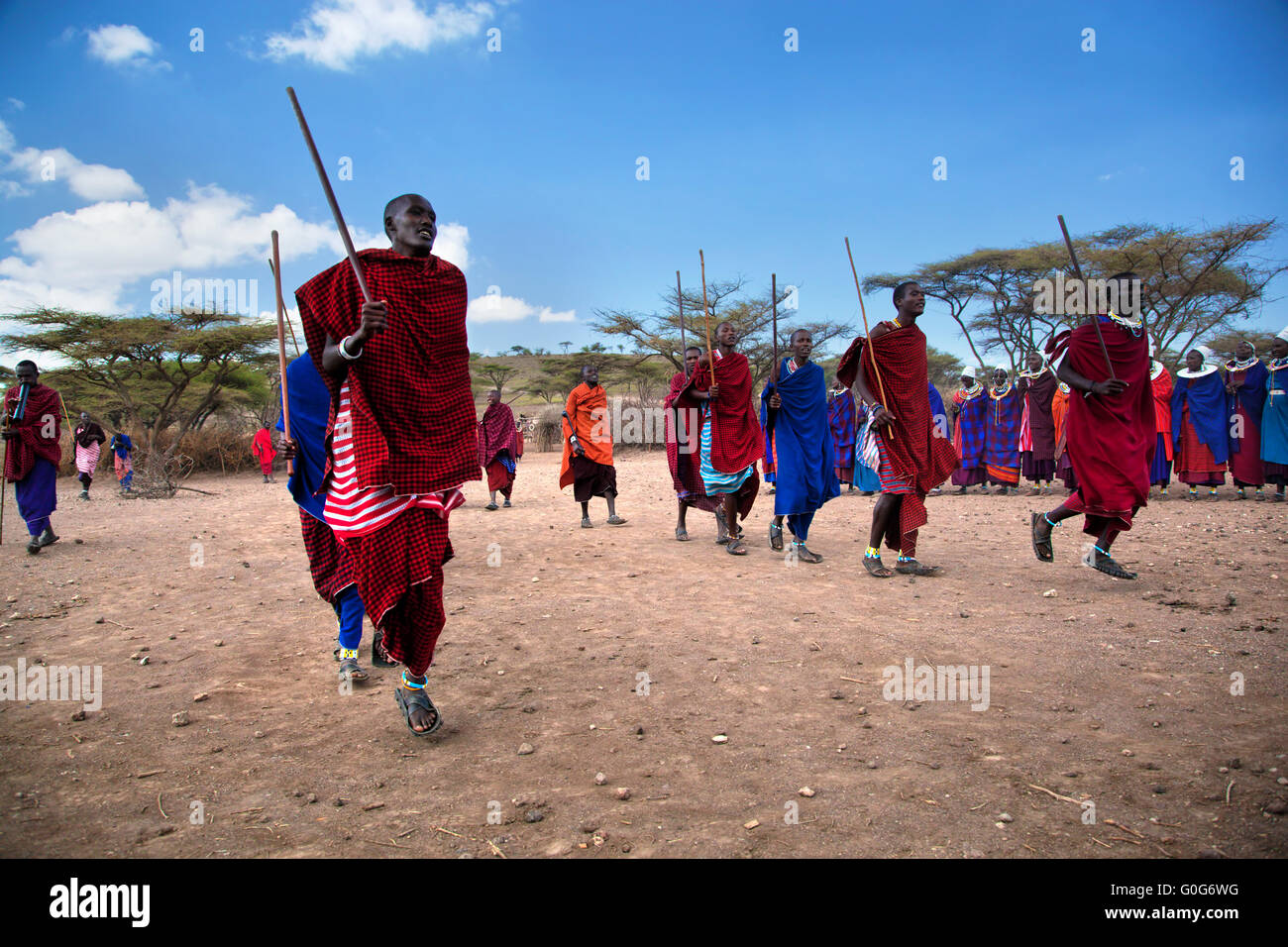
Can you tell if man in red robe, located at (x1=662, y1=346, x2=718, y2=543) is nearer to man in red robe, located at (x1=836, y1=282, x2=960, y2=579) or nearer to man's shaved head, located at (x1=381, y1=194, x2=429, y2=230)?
man in red robe, located at (x1=836, y1=282, x2=960, y2=579)

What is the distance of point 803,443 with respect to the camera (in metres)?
7.25

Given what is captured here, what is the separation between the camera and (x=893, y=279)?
2753 centimetres

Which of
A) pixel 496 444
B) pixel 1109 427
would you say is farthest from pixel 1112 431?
pixel 496 444

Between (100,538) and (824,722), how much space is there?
9859mm

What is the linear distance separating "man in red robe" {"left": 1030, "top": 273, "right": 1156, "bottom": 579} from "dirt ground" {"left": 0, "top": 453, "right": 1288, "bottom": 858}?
0.53 m

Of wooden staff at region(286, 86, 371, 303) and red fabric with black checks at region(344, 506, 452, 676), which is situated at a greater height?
wooden staff at region(286, 86, 371, 303)

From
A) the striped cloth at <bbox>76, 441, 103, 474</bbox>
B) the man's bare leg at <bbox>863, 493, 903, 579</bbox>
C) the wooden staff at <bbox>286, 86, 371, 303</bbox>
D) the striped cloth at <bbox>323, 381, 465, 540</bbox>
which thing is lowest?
the man's bare leg at <bbox>863, 493, 903, 579</bbox>

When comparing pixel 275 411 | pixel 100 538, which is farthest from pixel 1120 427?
pixel 275 411

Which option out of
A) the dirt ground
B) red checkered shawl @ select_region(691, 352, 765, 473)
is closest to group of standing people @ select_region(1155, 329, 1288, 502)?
the dirt ground

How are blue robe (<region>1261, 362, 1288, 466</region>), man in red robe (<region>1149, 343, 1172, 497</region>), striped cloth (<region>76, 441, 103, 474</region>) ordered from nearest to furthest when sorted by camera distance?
blue robe (<region>1261, 362, 1288, 466</region>)
man in red robe (<region>1149, 343, 1172, 497</region>)
striped cloth (<region>76, 441, 103, 474</region>)

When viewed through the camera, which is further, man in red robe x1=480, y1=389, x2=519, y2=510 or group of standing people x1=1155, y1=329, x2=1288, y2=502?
man in red robe x1=480, y1=389, x2=519, y2=510

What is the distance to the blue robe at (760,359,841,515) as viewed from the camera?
7105 mm

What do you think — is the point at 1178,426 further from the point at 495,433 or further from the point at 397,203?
the point at 397,203
